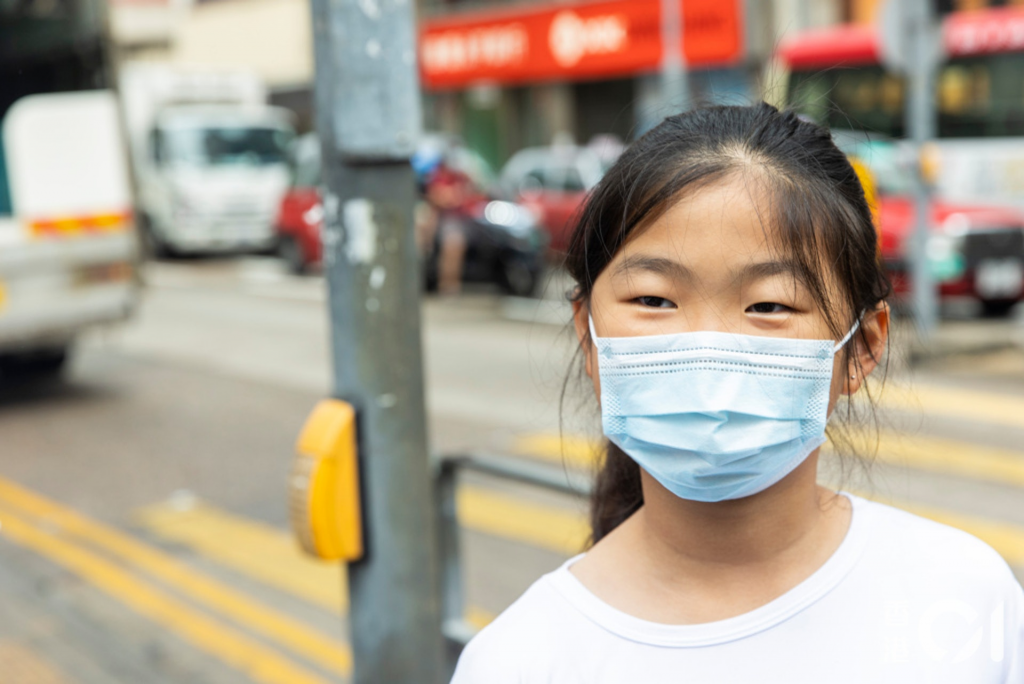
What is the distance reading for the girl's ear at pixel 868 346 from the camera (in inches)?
60.9

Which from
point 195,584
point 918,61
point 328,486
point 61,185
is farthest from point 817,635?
point 918,61

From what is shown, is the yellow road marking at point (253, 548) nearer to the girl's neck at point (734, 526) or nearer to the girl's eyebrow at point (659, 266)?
the girl's neck at point (734, 526)

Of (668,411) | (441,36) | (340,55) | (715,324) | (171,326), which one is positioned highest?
(441,36)

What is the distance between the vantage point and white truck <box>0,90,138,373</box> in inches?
332

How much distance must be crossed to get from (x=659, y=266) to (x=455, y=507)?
6.88ft

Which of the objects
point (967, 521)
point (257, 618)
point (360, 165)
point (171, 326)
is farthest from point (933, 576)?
point (171, 326)

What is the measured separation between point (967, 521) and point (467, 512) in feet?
8.04

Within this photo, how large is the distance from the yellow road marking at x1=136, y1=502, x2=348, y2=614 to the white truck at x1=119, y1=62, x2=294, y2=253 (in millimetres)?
14966

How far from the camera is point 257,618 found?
495 cm

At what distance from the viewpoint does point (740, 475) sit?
1.45 metres

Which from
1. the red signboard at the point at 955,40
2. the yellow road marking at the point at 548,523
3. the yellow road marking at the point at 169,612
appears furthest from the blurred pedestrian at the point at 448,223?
the yellow road marking at the point at 169,612

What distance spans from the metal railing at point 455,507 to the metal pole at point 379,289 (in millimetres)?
196

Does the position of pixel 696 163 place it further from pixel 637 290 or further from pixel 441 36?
pixel 441 36

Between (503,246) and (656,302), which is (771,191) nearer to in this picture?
(656,302)
